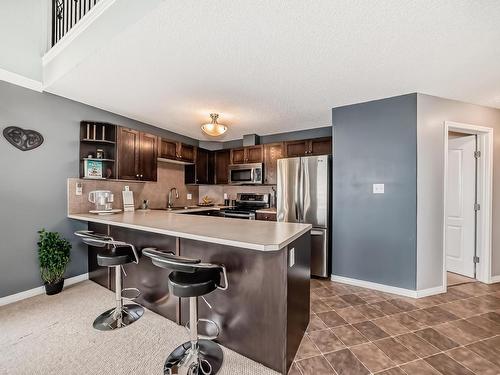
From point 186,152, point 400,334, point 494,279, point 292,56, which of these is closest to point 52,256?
point 186,152

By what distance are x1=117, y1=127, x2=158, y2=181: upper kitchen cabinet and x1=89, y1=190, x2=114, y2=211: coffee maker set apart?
327 mm

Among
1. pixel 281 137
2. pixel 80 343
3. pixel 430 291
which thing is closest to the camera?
pixel 80 343

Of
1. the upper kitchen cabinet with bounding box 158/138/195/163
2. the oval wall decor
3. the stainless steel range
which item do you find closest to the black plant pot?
the oval wall decor

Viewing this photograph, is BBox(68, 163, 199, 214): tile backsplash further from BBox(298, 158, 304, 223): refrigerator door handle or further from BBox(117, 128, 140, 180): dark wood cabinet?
BBox(298, 158, 304, 223): refrigerator door handle

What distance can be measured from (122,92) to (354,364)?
12.0 ft

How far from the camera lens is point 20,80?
263 cm

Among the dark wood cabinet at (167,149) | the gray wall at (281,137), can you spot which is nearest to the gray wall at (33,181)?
the dark wood cabinet at (167,149)

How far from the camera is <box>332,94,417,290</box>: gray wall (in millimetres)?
2869

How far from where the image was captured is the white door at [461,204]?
3.40 meters

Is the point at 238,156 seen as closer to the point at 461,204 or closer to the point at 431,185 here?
the point at 431,185

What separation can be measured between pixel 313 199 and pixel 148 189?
3.05 meters

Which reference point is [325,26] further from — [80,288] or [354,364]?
[80,288]

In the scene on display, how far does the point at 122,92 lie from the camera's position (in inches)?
112

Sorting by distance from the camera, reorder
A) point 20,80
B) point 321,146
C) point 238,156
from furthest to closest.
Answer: point 238,156 → point 321,146 → point 20,80
